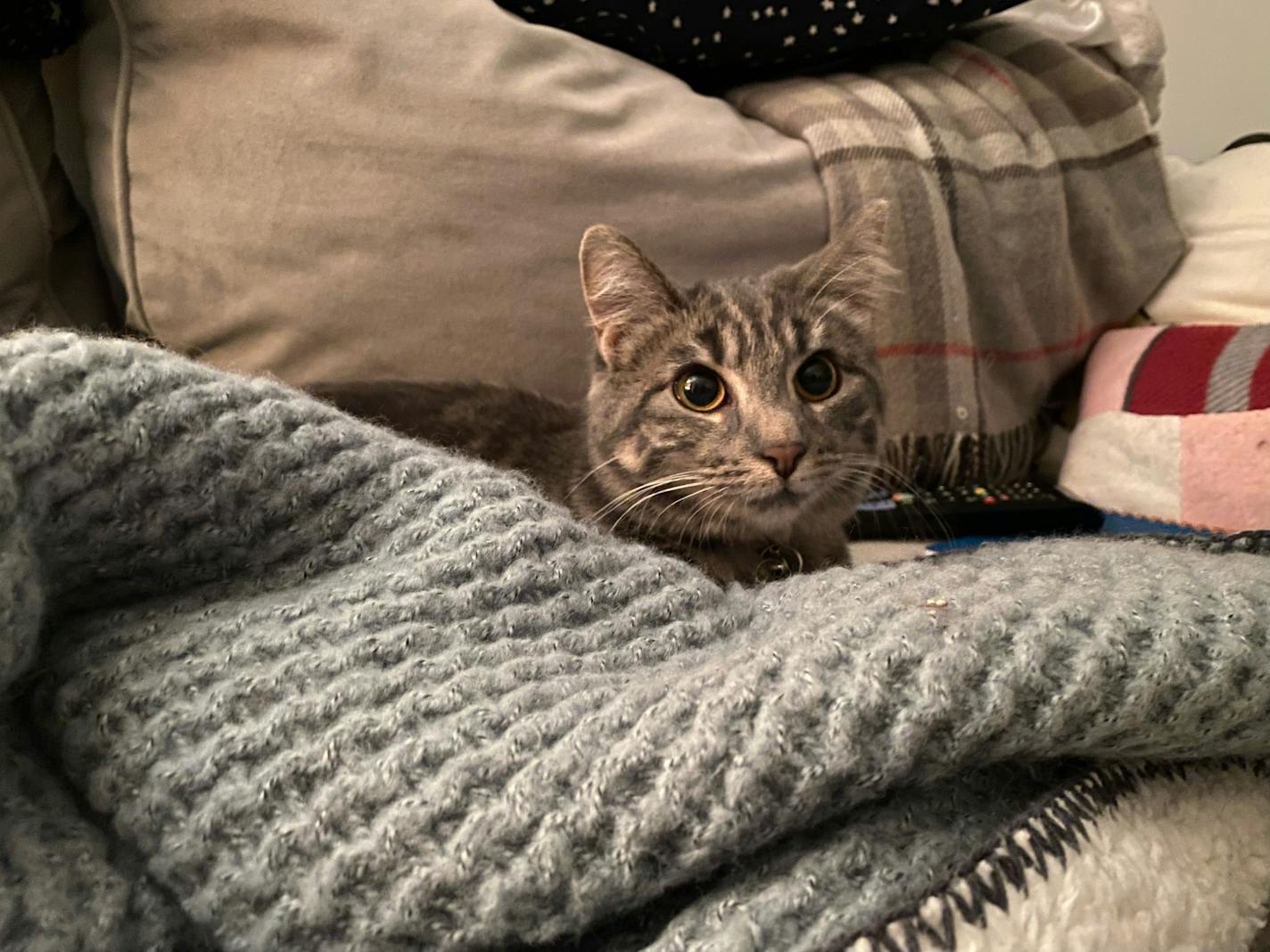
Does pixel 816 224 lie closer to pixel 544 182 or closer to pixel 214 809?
pixel 544 182

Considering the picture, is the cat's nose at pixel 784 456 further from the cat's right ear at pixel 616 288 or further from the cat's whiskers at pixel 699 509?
the cat's right ear at pixel 616 288

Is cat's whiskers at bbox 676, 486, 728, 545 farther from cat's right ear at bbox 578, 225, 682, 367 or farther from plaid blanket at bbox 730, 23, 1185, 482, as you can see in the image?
plaid blanket at bbox 730, 23, 1185, 482

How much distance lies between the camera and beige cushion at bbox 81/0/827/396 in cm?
98

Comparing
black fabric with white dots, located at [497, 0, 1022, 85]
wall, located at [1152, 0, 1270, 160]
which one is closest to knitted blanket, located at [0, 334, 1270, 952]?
black fabric with white dots, located at [497, 0, 1022, 85]

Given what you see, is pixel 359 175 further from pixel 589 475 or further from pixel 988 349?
pixel 988 349

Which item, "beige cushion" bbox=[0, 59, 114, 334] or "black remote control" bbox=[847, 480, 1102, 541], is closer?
"beige cushion" bbox=[0, 59, 114, 334]

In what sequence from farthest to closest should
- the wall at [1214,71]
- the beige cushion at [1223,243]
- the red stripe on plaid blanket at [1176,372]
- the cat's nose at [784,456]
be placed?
1. the wall at [1214,71]
2. the beige cushion at [1223,243]
3. the red stripe on plaid blanket at [1176,372]
4. the cat's nose at [784,456]

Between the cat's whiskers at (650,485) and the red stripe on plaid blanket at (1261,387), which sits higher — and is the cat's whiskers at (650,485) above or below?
below

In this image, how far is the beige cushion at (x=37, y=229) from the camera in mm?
990

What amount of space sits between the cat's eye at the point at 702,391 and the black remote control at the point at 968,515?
357 mm

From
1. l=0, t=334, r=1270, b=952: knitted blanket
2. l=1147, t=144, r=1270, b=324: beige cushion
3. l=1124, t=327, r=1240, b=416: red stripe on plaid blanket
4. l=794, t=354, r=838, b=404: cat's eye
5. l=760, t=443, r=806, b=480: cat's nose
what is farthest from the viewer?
l=1147, t=144, r=1270, b=324: beige cushion

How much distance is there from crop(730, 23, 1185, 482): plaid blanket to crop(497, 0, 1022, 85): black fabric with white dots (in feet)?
0.22

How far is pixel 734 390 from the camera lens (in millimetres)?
910

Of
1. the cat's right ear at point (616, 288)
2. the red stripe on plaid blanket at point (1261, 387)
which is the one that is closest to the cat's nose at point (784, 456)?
the cat's right ear at point (616, 288)
